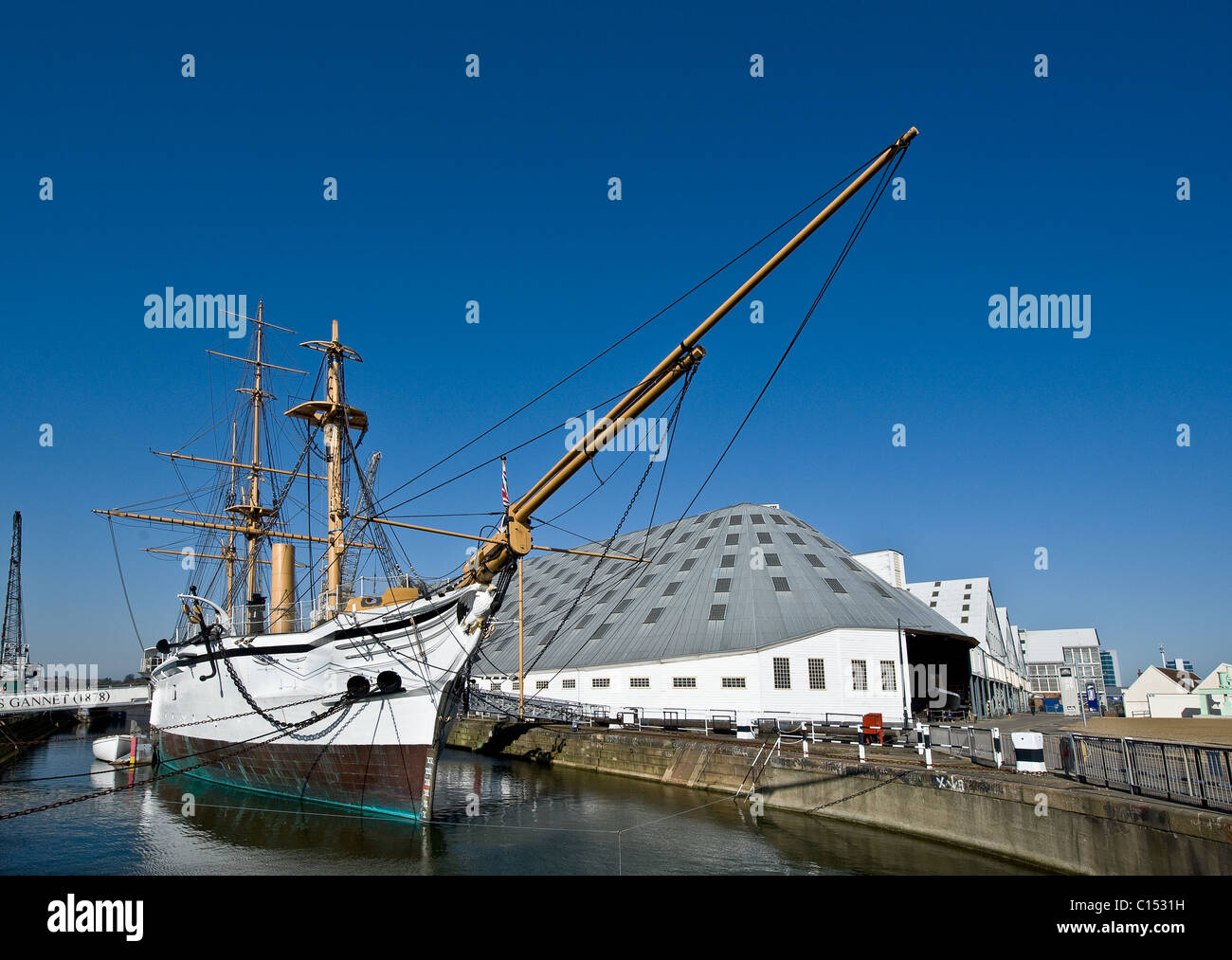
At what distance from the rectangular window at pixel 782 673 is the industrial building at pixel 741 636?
5cm

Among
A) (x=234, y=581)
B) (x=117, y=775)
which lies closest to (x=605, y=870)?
(x=117, y=775)

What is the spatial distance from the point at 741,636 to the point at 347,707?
22811mm

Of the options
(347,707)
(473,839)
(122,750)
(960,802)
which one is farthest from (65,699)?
(960,802)

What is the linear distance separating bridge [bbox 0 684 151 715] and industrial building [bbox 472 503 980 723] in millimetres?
28985

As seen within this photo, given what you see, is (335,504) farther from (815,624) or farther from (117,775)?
(815,624)

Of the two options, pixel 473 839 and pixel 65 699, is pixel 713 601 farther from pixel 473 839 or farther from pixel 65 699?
pixel 65 699

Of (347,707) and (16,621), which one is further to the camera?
(16,621)

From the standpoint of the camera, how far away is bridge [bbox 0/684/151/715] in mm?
48469

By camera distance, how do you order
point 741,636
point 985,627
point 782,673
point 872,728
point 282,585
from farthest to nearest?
1. point 985,627
2. point 741,636
3. point 782,673
4. point 282,585
5. point 872,728

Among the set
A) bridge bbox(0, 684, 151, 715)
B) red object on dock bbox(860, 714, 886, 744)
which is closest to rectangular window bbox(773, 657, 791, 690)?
red object on dock bbox(860, 714, 886, 744)

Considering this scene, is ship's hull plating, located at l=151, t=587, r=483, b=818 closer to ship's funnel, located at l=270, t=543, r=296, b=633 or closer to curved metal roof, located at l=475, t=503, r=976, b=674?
ship's funnel, located at l=270, t=543, r=296, b=633

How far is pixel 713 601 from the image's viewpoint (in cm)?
4397

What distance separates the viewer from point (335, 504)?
29.3 m
